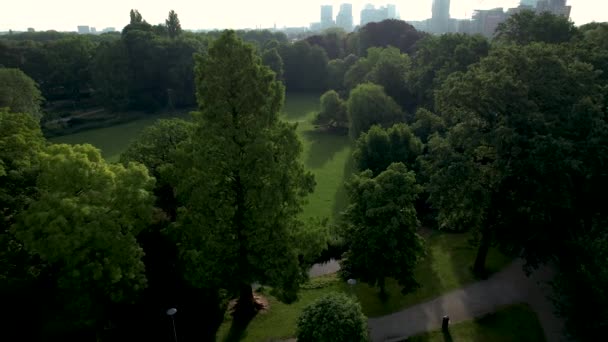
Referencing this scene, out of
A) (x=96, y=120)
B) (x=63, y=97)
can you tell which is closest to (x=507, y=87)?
(x=96, y=120)

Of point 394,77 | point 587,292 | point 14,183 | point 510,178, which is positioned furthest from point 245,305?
point 394,77

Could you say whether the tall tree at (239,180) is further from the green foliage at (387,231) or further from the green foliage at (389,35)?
the green foliage at (389,35)

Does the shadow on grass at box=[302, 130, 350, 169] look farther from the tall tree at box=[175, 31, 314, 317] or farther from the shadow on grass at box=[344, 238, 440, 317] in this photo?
the tall tree at box=[175, 31, 314, 317]

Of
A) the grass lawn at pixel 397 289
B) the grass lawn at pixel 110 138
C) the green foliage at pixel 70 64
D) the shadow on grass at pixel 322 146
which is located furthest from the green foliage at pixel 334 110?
the green foliage at pixel 70 64

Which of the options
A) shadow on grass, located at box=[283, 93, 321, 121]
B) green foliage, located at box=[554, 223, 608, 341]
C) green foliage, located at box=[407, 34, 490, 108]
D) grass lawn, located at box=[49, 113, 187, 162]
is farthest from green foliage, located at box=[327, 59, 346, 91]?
green foliage, located at box=[554, 223, 608, 341]

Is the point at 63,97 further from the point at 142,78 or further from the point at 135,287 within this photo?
the point at 135,287

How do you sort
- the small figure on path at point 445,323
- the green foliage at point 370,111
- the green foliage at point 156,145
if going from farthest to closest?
1. the green foliage at point 370,111
2. the green foliage at point 156,145
3. the small figure on path at point 445,323
